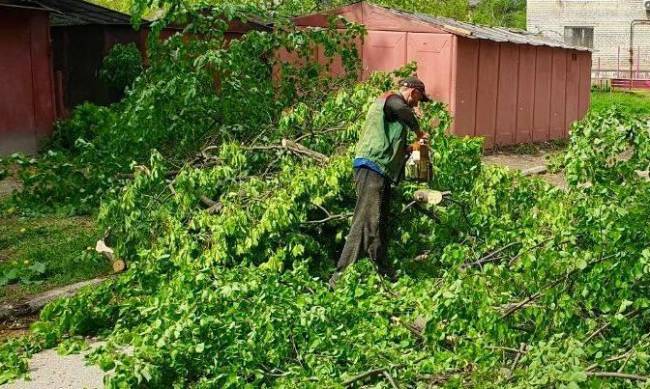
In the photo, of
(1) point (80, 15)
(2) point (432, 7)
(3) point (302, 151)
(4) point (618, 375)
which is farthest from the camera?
(2) point (432, 7)

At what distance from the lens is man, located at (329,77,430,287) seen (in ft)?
27.9

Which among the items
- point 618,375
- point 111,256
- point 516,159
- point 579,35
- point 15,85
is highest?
point 579,35

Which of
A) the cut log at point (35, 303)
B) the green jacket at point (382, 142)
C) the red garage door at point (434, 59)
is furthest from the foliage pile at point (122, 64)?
the green jacket at point (382, 142)

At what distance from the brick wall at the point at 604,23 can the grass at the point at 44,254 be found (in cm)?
3273

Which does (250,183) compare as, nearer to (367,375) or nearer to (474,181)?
(474,181)

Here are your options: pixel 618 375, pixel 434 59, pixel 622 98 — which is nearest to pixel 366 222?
pixel 618 375

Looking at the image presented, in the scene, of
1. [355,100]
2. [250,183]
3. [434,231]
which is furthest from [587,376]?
[355,100]

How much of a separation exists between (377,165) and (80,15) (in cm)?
1226

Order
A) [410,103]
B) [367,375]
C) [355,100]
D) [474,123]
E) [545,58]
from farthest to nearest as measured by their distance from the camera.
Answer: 1. [545,58]
2. [474,123]
3. [355,100]
4. [410,103]
5. [367,375]

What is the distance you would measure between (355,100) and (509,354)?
4.18m

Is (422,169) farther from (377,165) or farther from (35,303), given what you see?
(35,303)

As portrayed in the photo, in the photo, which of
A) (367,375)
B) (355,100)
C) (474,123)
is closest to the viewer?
(367,375)

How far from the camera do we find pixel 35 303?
853 cm

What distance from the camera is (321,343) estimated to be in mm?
6484
